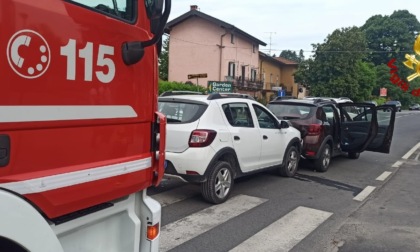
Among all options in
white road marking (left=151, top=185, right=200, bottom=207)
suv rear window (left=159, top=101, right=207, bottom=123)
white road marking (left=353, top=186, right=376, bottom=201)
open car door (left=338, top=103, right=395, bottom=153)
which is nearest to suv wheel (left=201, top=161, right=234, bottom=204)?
white road marking (left=151, top=185, right=200, bottom=207)

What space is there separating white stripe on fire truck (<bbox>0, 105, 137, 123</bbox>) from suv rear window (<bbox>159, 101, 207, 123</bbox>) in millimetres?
3440

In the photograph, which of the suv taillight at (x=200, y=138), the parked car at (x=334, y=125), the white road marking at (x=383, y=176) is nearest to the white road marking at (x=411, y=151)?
the parked car at (x=334, y=125)

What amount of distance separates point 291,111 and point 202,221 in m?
4.63

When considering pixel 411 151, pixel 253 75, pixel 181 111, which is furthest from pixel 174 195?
pixel 253 75

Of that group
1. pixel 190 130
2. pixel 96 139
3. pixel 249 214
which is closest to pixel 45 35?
pixel 96 139

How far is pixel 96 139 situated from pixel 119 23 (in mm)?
687

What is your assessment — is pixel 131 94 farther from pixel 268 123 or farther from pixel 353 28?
pixel 353 28

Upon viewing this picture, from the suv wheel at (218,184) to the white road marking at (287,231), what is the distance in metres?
1.02

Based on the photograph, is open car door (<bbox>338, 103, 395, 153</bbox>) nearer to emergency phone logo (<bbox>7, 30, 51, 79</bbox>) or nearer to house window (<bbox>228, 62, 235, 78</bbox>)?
emergency phone logo (<bbox>7, 30, 51, 79</bbox>)

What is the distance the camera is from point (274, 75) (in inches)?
2112

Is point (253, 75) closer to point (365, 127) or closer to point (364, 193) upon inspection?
point (365, 127)

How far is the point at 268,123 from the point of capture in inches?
285

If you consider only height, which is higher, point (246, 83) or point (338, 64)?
point (338, 64)

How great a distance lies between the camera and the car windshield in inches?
348
